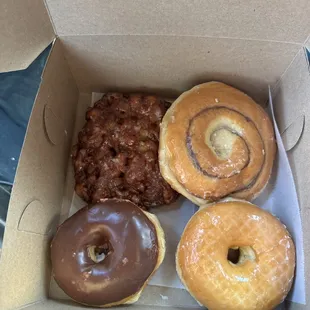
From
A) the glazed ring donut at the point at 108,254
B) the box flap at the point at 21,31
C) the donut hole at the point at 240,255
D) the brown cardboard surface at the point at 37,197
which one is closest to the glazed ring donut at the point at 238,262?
the donut hole at the point at 240,255

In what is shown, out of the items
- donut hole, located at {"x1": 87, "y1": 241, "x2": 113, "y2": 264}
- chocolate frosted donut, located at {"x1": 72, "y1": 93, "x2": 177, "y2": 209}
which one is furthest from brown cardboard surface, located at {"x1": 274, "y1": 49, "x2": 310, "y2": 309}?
donut hole, located at {"x1": 87, "y1": 241, "x2": 113, "y2": 264}

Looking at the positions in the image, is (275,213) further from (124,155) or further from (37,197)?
(37,197)

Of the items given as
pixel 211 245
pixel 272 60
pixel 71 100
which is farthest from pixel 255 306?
pixel 71 100

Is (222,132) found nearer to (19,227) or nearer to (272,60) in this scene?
(272,60)

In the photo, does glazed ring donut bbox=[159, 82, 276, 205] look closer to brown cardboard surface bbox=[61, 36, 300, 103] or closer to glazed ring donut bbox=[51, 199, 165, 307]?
brown cardboard surface bbox=[61, 36, 300, 103]

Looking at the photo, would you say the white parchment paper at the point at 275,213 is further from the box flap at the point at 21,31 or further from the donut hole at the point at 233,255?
the box flap at the point at 21,31

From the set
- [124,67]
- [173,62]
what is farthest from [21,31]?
[173,62]

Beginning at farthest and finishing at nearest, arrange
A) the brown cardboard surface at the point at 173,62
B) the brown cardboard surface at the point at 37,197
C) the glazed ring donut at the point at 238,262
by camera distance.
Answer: the brown cardboard surface at the point at 173,62, the glazed ring donut at the point at 238,262, the brown cardboard surface at the point at 37,197
